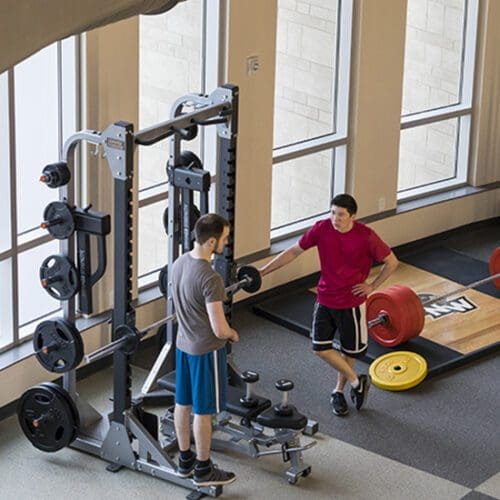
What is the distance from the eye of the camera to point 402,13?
304 inches

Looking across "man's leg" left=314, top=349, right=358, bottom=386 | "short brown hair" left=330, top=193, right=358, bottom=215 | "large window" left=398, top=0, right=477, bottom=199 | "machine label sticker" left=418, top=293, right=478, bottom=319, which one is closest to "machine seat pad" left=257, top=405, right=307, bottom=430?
"man's leg" left=314, top=349, right=358, bottom=386

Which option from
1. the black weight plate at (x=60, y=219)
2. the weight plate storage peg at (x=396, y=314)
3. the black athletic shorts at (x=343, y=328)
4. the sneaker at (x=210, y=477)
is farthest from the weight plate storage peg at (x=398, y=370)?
the black weight plate at (x=60, y=219)

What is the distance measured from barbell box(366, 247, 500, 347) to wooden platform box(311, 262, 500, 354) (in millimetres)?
431

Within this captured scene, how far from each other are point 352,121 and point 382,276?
107 inches

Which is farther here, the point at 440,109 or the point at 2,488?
the point at 440,109

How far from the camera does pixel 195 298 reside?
4.32 metres

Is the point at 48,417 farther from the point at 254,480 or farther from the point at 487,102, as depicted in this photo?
the point at 487,102

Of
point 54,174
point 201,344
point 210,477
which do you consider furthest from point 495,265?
point 54,174

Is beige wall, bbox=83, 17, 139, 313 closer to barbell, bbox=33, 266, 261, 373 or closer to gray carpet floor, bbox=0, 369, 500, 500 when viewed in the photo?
barbell, bbox=33, 266, 261, 373

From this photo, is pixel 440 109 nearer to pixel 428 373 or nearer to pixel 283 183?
pixel 283 183

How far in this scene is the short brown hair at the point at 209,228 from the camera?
4191 mm

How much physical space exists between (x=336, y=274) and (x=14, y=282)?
74.9 inches

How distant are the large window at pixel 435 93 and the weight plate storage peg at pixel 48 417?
170 inches

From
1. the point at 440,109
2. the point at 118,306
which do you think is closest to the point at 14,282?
the point at 118,306
